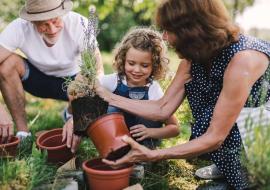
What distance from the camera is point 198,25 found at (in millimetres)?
2623

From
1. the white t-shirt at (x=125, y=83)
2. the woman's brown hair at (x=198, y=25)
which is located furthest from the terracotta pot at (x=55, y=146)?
the woman's brown hair at (x=198, y=25)

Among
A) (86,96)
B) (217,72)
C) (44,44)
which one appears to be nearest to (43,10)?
(44,44)

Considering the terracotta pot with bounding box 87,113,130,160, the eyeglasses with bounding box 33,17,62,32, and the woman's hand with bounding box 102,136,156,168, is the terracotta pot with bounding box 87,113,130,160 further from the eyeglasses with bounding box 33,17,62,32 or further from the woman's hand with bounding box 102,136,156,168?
Result: the eyeglasses with bounding box 33,17,62,32

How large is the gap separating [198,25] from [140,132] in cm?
91

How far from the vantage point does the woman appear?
2.62 m

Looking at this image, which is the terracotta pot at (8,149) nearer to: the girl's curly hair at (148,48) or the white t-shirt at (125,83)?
the white t-shirt at (125,83)

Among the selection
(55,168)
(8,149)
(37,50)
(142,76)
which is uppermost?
(37,50)

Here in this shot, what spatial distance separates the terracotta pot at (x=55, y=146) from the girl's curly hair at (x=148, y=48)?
66 cm

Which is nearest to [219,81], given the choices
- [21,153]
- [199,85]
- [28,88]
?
[199,85]

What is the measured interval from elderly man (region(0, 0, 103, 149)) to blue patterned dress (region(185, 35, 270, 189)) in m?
1.16

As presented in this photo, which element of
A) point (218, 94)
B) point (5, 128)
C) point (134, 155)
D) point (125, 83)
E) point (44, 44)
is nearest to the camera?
point (134, 155)

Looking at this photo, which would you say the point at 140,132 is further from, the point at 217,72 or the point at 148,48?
the point at 217,72

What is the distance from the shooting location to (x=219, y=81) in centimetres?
286

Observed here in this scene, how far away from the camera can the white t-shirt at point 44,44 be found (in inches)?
149
